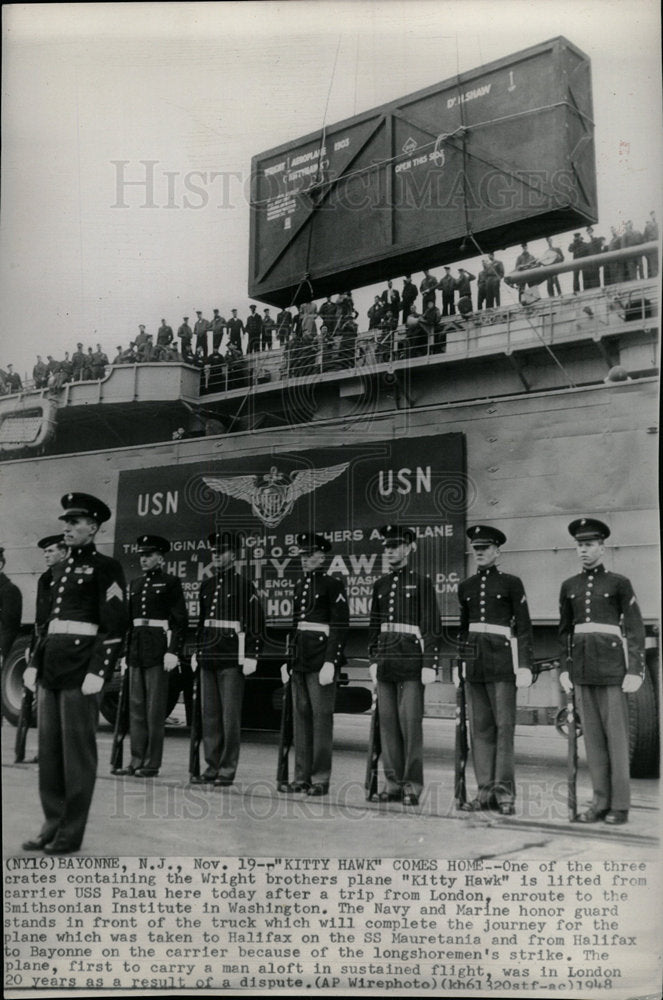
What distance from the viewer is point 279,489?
185 inches

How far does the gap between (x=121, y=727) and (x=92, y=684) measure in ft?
2.14

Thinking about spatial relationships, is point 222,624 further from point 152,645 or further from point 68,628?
point 68,628

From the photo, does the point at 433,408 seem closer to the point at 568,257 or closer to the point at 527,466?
the point at 527,466

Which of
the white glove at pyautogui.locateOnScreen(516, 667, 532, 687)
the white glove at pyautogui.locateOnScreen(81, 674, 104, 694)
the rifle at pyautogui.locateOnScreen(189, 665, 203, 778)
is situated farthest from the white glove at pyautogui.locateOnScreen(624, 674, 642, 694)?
the white glove at pyautogui.locateOnScreen(81, 674, 104, 694)

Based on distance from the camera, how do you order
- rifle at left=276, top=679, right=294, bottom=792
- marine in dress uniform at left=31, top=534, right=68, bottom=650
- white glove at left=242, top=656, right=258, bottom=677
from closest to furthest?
marine in dress uniform at left=31, top=534, right=68, bottom=650
rifle at left=276, top=679, right=294, bottom=792
white glove at left=242, top=656, right=258, bottom=677

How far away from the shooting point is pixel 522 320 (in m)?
4.87

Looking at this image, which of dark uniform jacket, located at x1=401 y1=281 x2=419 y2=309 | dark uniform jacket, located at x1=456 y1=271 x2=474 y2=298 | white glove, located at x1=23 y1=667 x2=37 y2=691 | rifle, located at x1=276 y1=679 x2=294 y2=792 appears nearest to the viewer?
white glove, located at x1=23 y1=667 x2=37 y2=691

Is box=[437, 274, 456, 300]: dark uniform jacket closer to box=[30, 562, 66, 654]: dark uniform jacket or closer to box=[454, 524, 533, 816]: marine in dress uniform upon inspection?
box=[454, 524, 533, 816]: marine in dress uniform

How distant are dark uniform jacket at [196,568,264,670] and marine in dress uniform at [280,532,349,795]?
231mm

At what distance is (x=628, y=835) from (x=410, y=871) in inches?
42.1

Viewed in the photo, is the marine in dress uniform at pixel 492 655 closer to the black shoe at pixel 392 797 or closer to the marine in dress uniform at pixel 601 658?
the marine in dress uniform at pixel 601 658

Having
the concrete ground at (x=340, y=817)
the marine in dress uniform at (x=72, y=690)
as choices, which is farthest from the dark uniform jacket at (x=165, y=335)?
the concrete ground at (x=340, y=817)

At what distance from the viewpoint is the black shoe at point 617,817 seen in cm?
409

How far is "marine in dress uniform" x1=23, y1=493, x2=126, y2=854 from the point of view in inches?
167
